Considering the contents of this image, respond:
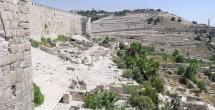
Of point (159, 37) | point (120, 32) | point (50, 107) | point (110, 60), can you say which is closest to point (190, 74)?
point (110, 60)

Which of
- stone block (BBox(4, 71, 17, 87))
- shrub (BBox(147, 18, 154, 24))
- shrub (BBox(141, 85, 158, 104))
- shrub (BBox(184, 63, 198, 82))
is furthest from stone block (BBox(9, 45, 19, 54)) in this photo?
shrub (BBox(147, 18, 154, 24))

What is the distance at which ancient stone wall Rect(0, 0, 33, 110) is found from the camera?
4.56 m

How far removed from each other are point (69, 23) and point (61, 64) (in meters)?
26.5

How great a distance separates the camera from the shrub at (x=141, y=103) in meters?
19.2

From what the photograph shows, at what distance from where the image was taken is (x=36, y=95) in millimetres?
15742

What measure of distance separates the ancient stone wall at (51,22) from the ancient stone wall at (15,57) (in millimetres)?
30498

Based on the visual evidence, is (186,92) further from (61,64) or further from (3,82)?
(3,82)

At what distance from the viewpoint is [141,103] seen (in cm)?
1931

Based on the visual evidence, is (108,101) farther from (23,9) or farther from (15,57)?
(15,57)

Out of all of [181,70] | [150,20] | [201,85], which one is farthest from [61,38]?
[150,20]

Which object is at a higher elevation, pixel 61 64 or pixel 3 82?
pixel 3 82

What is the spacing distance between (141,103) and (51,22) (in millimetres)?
26652

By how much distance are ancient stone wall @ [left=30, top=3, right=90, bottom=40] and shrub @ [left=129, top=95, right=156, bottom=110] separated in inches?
696

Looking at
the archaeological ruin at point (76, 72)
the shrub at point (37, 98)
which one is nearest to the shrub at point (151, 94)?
the archaeological ruin at point (76, 72)
